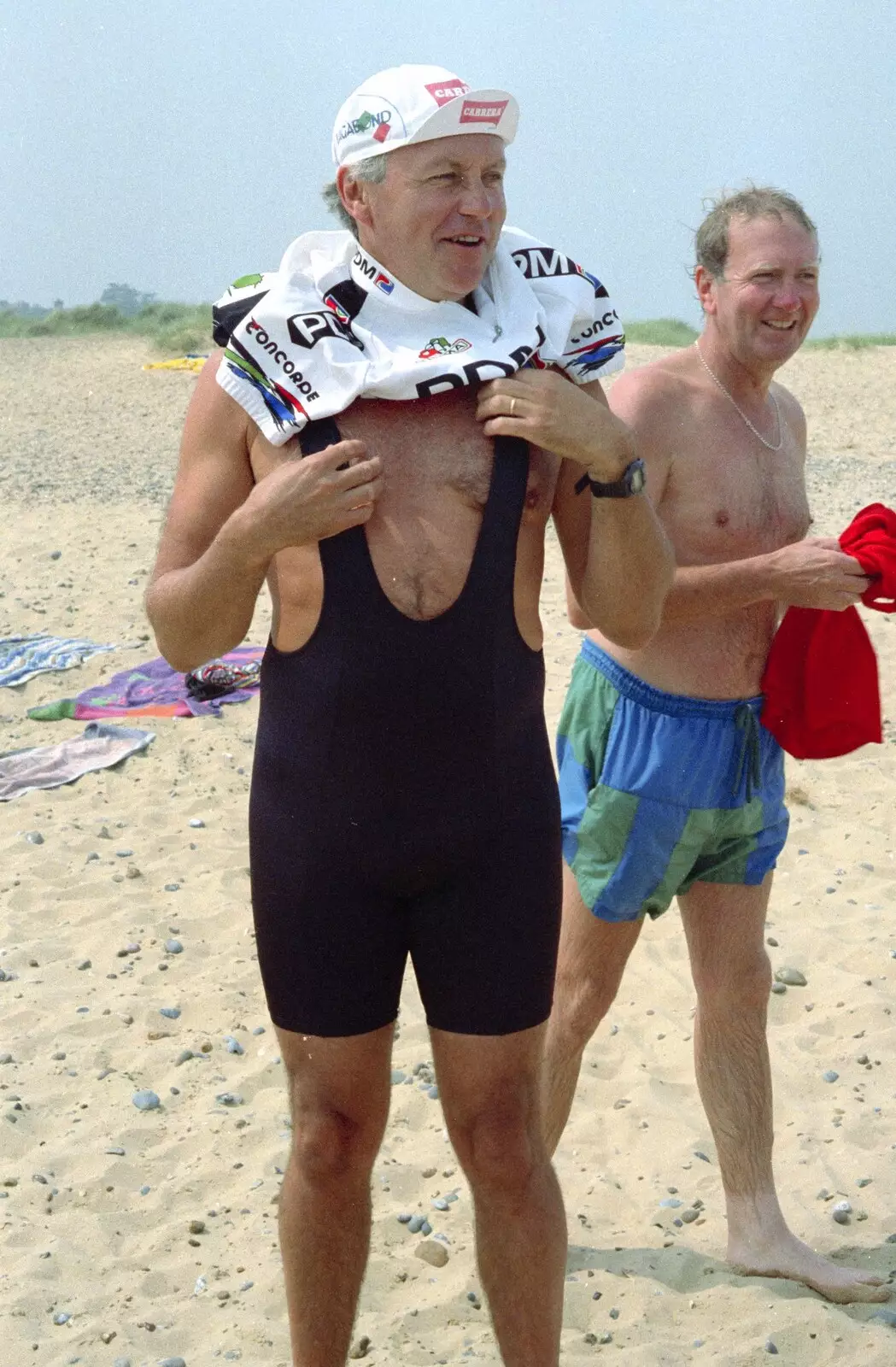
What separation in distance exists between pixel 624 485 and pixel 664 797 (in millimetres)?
1011

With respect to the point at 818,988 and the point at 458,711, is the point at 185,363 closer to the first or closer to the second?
the point at 818,988

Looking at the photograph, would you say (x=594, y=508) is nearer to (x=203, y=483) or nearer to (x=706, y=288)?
(x=203, y=483)

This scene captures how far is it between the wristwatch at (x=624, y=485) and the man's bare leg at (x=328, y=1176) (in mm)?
1010

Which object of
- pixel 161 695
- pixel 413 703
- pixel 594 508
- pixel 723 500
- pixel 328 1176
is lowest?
pixel 161 695

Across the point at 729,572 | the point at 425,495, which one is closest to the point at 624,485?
the point at 425,495

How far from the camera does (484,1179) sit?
253cm

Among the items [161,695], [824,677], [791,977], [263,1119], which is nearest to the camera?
[824,677]

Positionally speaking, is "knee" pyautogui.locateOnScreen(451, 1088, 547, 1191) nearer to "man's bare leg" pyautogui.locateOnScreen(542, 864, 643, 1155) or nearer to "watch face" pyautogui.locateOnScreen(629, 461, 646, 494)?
"man's bare leg" pyautogui.locateOnScreen(542, 864, 643, 1155)

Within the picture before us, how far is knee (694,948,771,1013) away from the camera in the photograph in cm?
342

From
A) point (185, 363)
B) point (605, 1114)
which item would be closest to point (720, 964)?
point (605, 1114)

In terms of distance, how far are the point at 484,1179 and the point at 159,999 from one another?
2.44 meters

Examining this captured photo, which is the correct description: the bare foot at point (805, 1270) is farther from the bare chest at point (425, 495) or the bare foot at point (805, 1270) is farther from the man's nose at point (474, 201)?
the man's nose at point (474, 201)

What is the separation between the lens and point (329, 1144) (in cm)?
258

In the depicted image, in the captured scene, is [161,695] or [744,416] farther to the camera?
[161,695]
